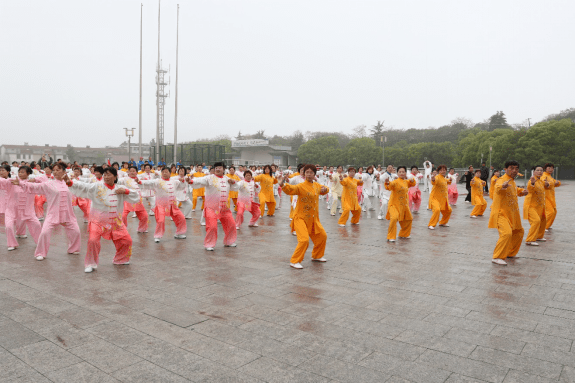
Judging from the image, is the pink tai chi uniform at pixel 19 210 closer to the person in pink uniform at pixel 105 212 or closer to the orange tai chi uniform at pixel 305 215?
the person in pink uniform at pixel 105 212

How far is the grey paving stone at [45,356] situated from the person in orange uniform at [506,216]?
19.7 ft

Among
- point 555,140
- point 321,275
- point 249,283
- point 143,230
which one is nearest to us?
point 249,283

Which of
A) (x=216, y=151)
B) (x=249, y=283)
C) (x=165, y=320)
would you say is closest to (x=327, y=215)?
(x=249, y=283)

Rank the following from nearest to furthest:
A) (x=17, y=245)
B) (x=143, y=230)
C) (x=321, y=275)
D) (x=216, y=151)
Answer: (x=321, y=275), (x=17, y=245), (x=143, y=230), (x=216, y=151)

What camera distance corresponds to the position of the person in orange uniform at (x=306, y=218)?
6.61m

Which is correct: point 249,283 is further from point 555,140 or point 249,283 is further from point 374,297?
point 555,140

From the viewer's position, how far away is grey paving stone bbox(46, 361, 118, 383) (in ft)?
10.2

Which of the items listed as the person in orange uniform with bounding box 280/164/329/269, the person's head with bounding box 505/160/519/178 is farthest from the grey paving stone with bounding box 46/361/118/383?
the person's head with bounding box 505/160/519/178

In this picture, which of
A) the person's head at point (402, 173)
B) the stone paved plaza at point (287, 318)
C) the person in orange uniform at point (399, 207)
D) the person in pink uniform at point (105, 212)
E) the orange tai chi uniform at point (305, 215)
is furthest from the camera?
the person's head at point (402, 173)

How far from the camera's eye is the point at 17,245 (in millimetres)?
8039

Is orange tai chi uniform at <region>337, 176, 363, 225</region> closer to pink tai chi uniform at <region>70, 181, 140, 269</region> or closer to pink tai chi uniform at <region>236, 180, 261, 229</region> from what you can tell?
pink tai chi uniform at <region>236, 180, 261, 229</region>

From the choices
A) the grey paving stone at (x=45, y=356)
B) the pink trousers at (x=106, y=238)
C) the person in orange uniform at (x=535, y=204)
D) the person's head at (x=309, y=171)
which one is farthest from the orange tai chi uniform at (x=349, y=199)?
the grey paving stone at (x=45, y=356)

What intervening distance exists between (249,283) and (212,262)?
4.82 ft

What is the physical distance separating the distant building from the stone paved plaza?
54757mm
